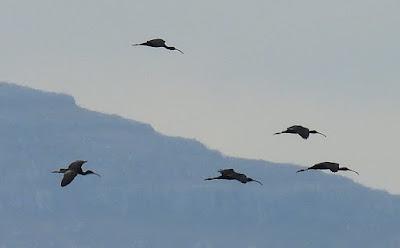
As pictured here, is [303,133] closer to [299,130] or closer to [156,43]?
[299,130]

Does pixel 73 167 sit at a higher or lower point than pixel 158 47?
lower

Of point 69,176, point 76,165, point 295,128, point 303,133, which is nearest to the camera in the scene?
point 69,176

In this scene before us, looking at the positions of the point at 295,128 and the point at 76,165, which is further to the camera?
the point at 295,128

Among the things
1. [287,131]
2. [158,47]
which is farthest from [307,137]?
[158,47]

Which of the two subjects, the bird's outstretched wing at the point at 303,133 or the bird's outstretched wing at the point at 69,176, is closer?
the bird's outstretched wing at the point at 69,176

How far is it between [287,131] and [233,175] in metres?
4.91

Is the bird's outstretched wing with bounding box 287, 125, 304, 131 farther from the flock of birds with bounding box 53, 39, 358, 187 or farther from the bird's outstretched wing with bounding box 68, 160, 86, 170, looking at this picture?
the bird's outstretched wing with bounding box 68, 160, 86, 170

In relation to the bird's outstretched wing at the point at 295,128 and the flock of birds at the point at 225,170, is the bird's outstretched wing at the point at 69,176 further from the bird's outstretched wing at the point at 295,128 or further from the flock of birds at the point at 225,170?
the bird's outstretched wing at the point at 295,128

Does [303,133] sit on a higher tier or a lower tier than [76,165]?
higher

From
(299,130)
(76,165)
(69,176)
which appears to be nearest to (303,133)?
(299,130)

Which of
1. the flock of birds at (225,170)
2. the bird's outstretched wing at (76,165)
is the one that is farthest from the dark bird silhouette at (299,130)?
the bird's outstretched wing at (76,165)

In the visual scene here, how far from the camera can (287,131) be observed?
91.0 metres

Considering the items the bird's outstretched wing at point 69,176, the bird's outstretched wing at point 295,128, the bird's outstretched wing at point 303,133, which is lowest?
the bird's outstretched wing at point 69,176

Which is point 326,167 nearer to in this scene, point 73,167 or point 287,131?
point 287,131
